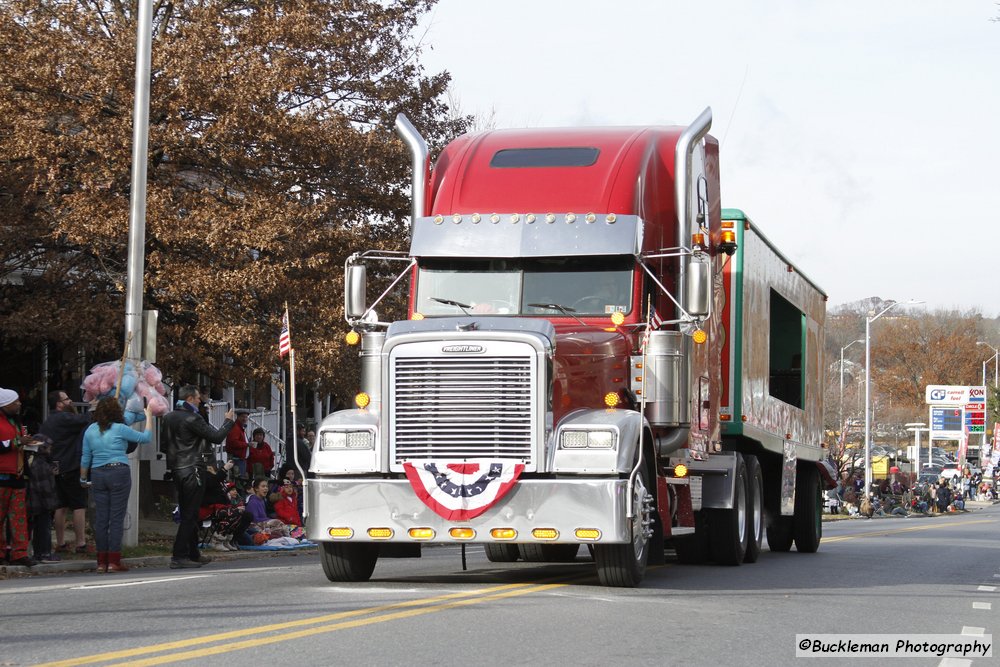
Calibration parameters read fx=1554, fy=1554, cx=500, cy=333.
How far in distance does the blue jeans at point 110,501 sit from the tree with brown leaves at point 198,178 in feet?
20.6

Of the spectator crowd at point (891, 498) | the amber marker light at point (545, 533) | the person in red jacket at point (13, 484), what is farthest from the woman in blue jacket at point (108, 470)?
the spectator crowd at point (891, 498)

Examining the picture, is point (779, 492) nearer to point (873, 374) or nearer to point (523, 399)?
point (523, 399)

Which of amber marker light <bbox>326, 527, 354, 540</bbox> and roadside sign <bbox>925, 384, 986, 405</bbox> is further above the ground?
roadside sign <bbox>925, 384, 986, 405</bbox>

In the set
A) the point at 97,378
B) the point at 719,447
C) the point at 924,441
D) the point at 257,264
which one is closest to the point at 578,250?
the point at 719,447

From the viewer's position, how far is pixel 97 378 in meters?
18.7

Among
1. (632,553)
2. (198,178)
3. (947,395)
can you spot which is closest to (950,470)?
(947,395)

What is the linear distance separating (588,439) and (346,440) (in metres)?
1.99

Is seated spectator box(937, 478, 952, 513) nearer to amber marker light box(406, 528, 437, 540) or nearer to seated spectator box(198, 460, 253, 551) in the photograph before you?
seated spectator box(198, 460, 253, 551)

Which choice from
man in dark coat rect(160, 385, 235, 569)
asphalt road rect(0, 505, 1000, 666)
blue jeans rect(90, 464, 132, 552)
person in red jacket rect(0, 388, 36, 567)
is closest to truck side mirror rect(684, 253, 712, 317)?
asphalt road rect(0, 505, 1000, 666)

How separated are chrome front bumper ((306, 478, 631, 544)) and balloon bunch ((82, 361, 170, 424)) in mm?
6159

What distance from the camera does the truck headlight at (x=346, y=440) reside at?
1256 cm

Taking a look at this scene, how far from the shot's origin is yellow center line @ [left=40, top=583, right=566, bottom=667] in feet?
27.9

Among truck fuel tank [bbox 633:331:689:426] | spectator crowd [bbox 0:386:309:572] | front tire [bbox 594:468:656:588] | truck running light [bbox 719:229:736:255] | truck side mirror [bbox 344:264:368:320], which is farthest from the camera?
truck running light [bbox 719:229:736:255]

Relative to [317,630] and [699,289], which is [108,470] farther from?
[317,630]
